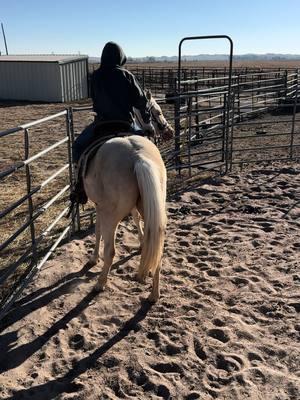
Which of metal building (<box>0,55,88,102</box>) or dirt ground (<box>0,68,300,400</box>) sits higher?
metal building (<box>0,55,88,102</box>)

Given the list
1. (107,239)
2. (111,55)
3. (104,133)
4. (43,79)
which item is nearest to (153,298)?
(107,239)

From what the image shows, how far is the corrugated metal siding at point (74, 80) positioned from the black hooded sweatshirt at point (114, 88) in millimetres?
20604

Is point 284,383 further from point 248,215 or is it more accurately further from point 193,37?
point 193,37

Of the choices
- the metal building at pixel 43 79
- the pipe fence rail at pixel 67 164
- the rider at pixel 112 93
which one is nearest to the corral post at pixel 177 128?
the pipe fence rail at pixel 67 164

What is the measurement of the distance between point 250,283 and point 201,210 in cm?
214

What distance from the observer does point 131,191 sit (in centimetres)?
350

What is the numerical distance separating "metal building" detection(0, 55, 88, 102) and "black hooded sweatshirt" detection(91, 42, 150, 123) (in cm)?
2048

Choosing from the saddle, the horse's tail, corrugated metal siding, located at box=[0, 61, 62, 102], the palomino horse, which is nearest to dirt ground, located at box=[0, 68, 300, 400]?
the palomino horse

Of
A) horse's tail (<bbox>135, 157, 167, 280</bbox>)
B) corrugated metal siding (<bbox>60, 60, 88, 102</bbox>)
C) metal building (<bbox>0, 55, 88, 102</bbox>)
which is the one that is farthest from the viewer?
corrugated metal siding (<bbox>60, 60, 88, 102</bbox>)

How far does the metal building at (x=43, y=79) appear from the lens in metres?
23.4

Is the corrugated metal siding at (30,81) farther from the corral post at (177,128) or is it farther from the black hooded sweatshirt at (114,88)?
the black hooded sweatshirt at (114,88)

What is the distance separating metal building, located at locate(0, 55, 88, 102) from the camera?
23.4 metres

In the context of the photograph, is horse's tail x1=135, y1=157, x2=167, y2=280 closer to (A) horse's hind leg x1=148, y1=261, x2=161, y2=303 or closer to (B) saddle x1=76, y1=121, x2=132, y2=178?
(A) horse's hind leg x1=148, y1=261, x2=161, y2=303

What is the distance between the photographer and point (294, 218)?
19.0ft
